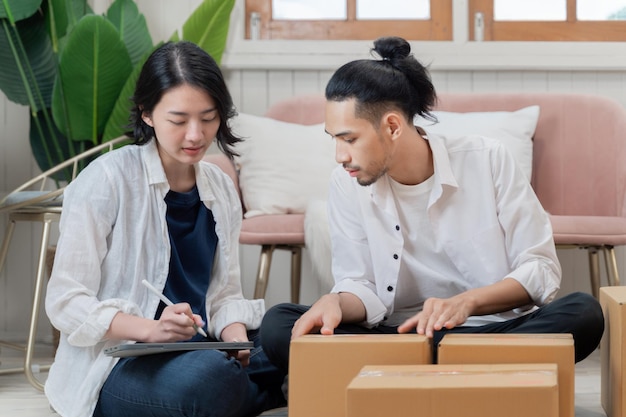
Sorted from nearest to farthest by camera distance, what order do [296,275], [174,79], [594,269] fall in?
[174,79] < [594,269] < [296,275]

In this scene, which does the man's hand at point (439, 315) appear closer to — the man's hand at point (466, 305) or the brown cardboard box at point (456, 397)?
the man's hand at point (466, 305)

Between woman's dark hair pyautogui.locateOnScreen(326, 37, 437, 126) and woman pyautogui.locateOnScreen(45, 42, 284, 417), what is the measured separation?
24cm

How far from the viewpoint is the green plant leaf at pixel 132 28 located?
3164 mm

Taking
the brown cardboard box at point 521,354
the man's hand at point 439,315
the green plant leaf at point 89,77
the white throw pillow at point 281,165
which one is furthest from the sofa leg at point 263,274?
the brown cardboard box at point 521,354

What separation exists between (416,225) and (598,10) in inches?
73.1

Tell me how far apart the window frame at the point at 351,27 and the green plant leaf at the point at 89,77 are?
2.10 feet

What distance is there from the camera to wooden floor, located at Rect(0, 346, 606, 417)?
6.75 ft

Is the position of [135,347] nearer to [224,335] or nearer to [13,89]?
[224,335]

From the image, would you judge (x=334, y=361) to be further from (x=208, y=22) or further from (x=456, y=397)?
(x=208, y=22)

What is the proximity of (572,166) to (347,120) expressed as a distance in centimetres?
147

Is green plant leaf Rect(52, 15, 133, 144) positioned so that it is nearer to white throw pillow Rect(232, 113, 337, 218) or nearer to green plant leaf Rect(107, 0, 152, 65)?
green plant leaf Rect(107, 0, 152, 65)

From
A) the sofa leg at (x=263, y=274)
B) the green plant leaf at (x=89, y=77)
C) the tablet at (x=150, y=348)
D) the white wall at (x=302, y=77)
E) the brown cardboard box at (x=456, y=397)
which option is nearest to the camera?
the brown cardboard box at (x=456, y=397)

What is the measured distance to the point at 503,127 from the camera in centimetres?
297

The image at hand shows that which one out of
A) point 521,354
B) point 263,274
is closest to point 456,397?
point 521,354
